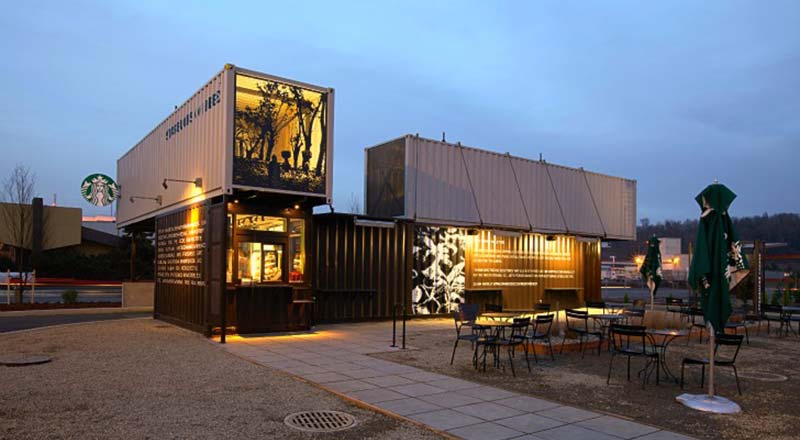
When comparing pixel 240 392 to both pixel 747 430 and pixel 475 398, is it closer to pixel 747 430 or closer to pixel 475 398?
pixel 475 398

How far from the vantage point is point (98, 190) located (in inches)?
797

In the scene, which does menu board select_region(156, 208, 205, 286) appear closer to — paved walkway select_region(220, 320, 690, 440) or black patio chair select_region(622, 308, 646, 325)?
paved walkway select_region(220, 320, 690, 440)

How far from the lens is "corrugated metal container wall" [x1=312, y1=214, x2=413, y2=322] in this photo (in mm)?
15375

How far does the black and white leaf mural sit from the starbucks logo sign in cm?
1113

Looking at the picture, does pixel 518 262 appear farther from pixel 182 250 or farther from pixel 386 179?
pixel 182 250

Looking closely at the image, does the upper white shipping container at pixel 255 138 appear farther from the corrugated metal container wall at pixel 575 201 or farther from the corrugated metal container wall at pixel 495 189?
the corrugated metal container wall at pixel 575 201

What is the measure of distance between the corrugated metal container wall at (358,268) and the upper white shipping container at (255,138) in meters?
2.41

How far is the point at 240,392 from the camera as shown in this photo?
7.21 meters

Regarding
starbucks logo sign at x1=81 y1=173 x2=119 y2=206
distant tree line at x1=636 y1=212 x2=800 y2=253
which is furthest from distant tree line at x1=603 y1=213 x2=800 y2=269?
starbucks logo sign at x1=81 y1=173 x2=119 y2=206

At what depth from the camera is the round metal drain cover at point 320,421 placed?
18.8ft

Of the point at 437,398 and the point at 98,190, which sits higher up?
the point at 98,190

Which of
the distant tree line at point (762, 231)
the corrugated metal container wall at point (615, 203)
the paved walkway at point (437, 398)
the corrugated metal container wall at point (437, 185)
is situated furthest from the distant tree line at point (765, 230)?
the paved walkway at point (437, 398)

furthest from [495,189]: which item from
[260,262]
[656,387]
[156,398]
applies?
[156,398]

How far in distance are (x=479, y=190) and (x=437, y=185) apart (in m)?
1.82
